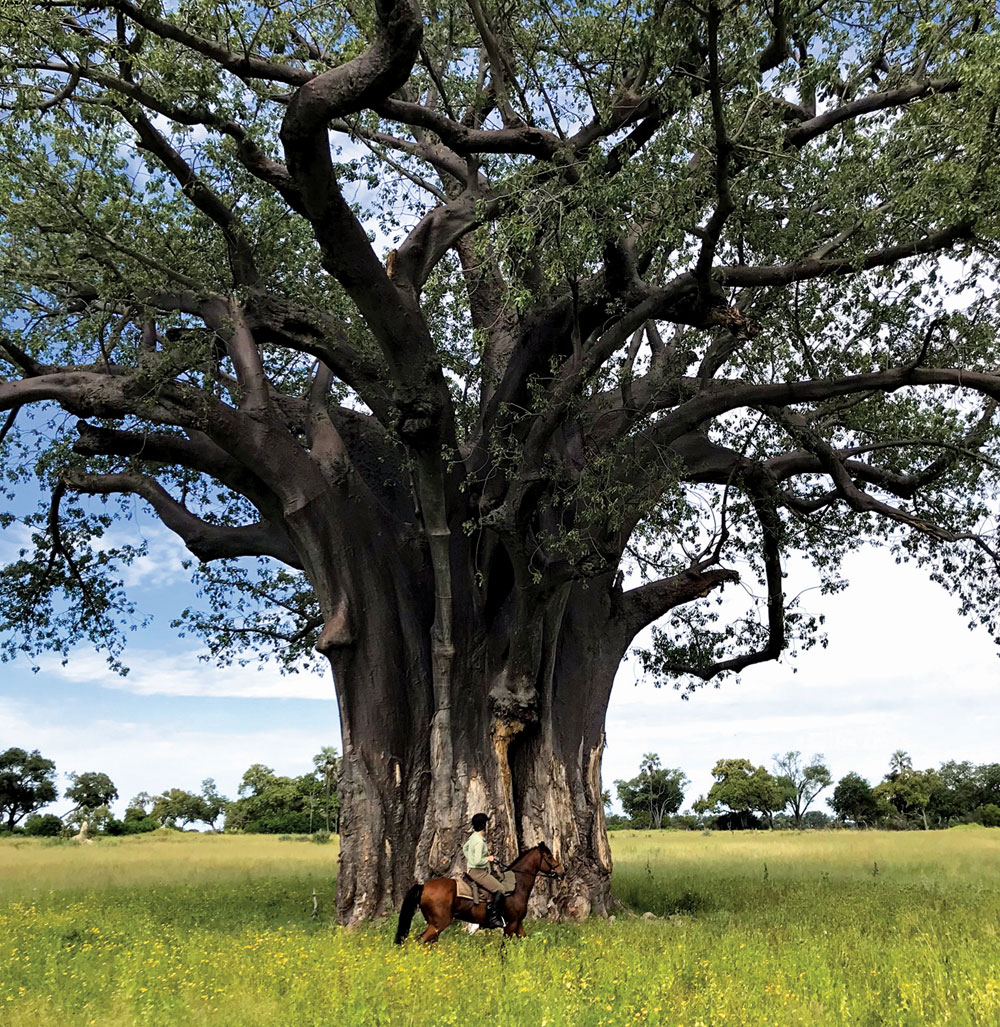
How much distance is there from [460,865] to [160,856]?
812 inches

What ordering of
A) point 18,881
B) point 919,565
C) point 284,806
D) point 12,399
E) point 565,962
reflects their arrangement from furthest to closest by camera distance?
1. point 284,806
2. point 18,881
3. point 919,565
4. point 12,399
5. point 565,962

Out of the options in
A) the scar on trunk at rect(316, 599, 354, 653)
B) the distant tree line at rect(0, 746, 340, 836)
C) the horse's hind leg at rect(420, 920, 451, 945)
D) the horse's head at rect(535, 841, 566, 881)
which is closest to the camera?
the horse's hind leg at rect(420, 920, 451, 945)

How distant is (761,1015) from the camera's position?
655 centimetres

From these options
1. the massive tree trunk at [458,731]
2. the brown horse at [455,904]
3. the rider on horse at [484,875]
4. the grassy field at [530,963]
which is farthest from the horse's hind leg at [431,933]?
the massive tree trunk at [458,731]

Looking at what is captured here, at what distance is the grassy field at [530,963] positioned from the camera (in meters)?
6.85

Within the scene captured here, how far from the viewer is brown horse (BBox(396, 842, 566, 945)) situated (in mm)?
9625

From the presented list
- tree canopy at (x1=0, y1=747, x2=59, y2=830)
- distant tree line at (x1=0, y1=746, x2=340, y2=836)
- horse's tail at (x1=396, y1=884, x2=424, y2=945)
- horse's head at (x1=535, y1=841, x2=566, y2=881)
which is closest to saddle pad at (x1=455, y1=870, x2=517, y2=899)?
horse's head at (x1=535, y1=841, x2=566, y2=881)

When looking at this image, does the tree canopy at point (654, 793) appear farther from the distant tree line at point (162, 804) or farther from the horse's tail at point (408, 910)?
the horse's tail at point (408, 910)

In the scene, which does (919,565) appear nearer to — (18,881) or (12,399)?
(12,399)

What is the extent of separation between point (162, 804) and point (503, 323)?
219 ft

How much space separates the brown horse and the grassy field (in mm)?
268

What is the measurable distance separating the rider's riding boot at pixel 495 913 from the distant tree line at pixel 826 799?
2191 inches

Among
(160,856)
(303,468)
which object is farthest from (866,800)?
(303,468)

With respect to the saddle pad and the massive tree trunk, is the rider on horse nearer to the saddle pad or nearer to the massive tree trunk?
the saddle pad
